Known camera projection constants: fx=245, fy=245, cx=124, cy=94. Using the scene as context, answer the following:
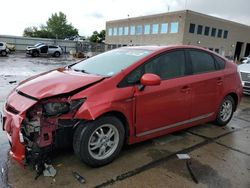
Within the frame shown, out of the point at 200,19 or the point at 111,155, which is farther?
the point at 200,19

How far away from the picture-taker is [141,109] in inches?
136

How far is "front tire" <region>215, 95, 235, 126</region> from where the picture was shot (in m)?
5.01

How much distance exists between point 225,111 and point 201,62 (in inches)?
53.3

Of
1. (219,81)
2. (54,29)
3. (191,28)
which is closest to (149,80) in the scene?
(219,81)

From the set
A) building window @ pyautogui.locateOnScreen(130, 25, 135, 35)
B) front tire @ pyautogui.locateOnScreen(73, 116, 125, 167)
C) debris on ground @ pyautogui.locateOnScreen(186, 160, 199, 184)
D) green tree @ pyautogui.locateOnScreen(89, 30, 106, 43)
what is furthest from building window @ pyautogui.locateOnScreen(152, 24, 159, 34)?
front tire @ pyautogui.locateOnScreen(73, 116, 125, 167)

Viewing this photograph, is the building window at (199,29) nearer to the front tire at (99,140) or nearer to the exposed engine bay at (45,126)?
the front tire at (99,140)

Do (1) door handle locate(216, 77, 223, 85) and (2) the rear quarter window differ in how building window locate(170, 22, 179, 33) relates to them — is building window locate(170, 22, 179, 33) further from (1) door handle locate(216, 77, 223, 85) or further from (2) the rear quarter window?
(1) door handle locate(216, 77, 223, 85)

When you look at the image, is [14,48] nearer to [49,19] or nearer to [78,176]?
[78,176]

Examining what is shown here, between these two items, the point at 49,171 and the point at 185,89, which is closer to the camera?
the point at 49,171

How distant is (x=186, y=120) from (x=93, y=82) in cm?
191

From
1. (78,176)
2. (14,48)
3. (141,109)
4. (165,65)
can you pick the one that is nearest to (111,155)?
(78,176)

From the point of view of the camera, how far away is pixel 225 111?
5141 mm

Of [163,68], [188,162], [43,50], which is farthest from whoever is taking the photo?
[43,50]

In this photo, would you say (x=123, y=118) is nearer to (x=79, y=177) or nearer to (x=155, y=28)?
(x=79, y=177)
